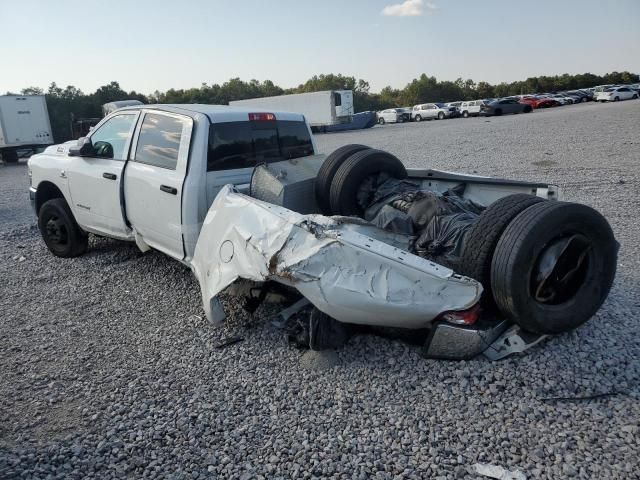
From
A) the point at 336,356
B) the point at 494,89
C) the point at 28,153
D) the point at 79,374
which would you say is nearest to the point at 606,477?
the point at 336,356

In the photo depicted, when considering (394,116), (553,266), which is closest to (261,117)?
(553,266)

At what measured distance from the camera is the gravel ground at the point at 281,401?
2729 mm

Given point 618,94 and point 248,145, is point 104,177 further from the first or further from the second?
point 618,94

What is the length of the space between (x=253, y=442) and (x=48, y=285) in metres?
3.96

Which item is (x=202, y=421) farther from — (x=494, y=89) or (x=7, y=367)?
(x=494, y=89)

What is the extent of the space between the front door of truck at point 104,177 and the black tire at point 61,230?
0.38 metres

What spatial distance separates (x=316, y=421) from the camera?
3.08 metres

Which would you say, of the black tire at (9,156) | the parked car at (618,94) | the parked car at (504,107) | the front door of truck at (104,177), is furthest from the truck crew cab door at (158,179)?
the parked car at (618,94)

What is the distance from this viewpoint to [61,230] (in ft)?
21.5

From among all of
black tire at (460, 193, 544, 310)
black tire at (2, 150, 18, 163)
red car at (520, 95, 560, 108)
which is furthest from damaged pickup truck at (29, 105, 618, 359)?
red car at (520, 95, 560, 108)

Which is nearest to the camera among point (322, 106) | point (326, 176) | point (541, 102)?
point (326, 176)

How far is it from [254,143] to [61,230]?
124 inches

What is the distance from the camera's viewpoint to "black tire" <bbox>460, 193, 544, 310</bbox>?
3.32m

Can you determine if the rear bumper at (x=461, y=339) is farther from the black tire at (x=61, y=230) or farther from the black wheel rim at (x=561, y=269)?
the black tire at (x=61, y=230)
